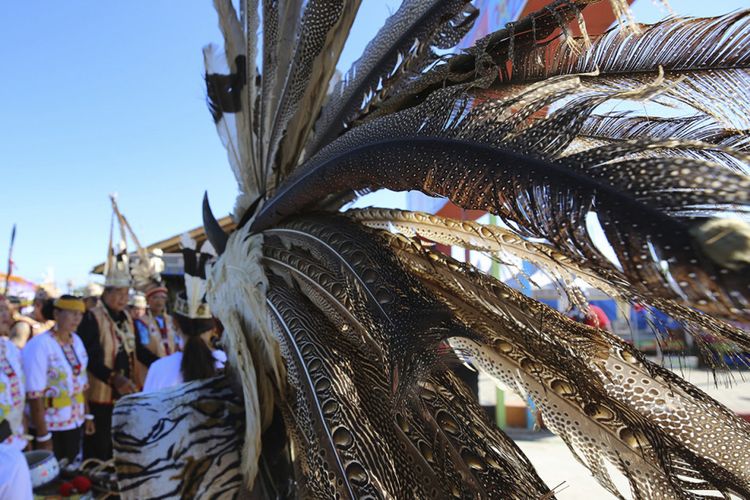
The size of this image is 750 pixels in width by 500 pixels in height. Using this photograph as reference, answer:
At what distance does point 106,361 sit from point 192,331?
3307mm

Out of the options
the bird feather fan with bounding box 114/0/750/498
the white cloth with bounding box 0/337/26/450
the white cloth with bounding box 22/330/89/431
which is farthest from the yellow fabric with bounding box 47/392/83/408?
the bird feather fan with bounding box 114/0/750/498

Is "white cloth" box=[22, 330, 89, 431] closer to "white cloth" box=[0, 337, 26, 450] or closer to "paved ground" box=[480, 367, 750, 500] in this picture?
"white cloth" box=[0, 337, 26, 450]

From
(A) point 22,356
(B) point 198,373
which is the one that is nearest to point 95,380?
(A) point 22,356

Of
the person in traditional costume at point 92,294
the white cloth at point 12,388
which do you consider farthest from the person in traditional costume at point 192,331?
the person in traditional costume at point 92,294

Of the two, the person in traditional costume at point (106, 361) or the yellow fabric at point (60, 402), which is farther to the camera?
the person in traditional costume at point (106, 361)

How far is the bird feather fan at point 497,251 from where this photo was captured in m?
0.54

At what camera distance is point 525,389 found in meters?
0.91

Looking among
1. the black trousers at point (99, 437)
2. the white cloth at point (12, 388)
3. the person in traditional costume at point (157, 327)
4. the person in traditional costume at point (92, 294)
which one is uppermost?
the person in traditional costume at point (92, 294)

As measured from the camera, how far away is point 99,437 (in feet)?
17.2

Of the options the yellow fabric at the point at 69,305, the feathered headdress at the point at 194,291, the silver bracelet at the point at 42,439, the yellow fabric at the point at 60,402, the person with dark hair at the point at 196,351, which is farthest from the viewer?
the yellow fabric at the point at 69,305

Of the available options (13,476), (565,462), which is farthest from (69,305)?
(565,462)

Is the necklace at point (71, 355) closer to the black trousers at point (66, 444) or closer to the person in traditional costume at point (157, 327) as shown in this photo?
the black trousers at point (66, 444)

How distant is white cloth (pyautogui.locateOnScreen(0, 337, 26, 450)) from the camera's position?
291 centimetres

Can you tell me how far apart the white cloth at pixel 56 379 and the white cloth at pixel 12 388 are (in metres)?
0.26
